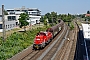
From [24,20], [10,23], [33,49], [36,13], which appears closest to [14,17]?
[10,23]

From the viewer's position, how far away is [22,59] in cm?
2664

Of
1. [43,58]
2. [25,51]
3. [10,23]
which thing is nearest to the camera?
[43,58]

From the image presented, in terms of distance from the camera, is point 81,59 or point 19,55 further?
point 19,55

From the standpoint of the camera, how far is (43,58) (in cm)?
2741

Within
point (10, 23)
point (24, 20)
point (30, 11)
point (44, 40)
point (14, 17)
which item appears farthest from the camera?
point (30, 11)

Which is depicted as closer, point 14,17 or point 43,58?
point 43,58

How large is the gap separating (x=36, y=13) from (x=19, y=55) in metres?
144

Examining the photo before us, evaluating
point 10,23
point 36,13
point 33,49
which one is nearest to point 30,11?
point 36,13

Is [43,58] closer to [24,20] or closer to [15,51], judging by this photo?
[15,51]

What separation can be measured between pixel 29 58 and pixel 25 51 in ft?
14.2

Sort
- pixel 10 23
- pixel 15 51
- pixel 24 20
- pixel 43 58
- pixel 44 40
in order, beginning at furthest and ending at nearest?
pixel 10 23 → pixel 24 20 → pixel 44 40 → pixel 15 51 → pixel 43 58

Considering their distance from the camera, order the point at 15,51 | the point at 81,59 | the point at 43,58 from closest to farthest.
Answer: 1. the point at 81,59
2. the point at 43,58
3. the point at 15,51

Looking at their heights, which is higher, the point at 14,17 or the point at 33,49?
the point at 14,17

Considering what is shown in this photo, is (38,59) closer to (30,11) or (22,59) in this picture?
(22,59)
